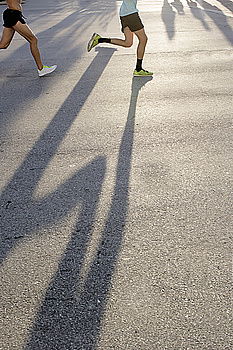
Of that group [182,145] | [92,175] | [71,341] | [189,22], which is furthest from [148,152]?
[189,22]

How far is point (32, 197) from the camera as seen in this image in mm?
4070

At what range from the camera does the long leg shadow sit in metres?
3.61

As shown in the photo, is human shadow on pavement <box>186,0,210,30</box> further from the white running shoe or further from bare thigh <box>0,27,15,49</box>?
bare thigh <box>0,27,15,49</box>

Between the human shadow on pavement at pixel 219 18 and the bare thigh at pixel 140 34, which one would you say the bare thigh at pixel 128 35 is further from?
the human shadow on pavement at pixel 219 18

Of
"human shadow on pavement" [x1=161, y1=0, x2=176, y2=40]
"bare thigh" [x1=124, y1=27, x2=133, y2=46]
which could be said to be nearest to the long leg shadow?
"bare thigh" [x1=124, y1=27, x2=133, y2=46]

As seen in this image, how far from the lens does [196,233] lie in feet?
11.4

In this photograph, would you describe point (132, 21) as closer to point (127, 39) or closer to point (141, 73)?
point (127, 39)

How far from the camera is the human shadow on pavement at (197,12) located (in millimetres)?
12288

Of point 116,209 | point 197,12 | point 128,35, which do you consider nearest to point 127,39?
point 128,35

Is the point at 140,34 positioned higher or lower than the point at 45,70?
higher

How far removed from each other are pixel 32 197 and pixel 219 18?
1050 cm

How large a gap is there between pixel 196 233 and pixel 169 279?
0.57 meters

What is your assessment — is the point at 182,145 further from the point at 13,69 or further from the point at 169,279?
the point at 13,69

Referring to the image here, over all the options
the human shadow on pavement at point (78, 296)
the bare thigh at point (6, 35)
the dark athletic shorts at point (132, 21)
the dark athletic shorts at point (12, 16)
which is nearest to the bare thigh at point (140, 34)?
the dark athletic shorts at point (132, 21)
